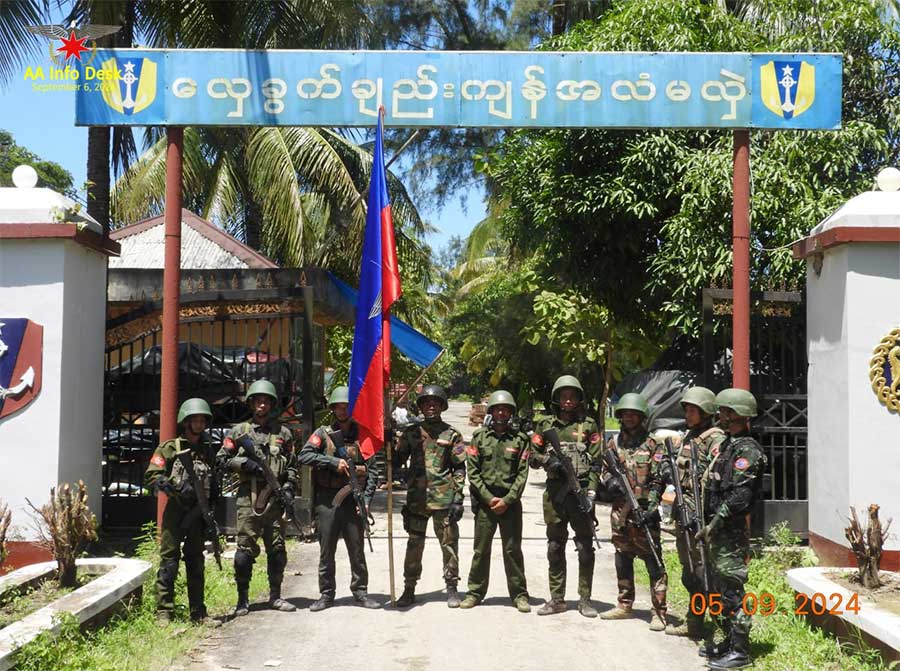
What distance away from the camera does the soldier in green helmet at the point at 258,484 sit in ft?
23.9

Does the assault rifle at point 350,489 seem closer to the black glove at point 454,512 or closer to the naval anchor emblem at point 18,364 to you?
the black glove at point 454,512

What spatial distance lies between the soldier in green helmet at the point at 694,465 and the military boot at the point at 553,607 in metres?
0.87

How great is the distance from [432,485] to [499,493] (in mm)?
537

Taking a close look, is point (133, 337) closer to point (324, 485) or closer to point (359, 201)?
point (324, 485)

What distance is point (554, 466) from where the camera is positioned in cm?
729

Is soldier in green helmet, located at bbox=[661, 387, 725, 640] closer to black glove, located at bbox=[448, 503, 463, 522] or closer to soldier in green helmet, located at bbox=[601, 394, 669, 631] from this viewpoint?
soldier in green helmet, located at bbox=[601, 394, 669, 631]

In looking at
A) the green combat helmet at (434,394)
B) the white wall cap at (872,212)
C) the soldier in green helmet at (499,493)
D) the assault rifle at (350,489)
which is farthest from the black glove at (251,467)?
the white wall cap at (872,212)

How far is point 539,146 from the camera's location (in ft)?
45.1

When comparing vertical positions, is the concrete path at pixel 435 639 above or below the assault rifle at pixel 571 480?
below

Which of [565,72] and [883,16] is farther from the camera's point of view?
[883,16]

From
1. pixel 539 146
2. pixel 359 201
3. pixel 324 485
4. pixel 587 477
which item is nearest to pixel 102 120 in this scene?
pixel 324 485

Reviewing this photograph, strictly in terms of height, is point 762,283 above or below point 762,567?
above

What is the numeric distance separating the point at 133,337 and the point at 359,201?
29.2 feet

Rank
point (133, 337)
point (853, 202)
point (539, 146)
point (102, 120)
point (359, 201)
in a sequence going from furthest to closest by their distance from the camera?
point (359, 201) < point (539, 146) < point (133, 337) < point (102, 120) < point (853, 202)
